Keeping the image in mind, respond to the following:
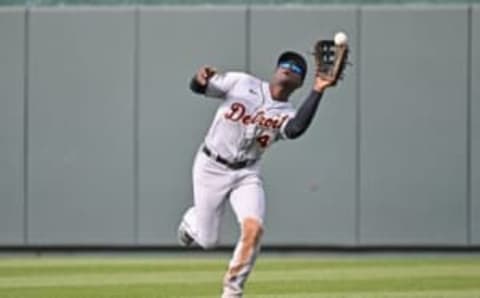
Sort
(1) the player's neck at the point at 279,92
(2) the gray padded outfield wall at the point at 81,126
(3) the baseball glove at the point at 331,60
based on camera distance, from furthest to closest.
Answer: (2) the gray padded outfield wall at the point at 81,126 < (1) the player's neck at the point at 279,92 < (3) the baseball glove at the point at 331,60

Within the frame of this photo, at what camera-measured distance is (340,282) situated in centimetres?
1709

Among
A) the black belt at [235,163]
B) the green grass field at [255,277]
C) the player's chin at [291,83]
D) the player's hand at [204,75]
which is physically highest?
the player's hand at [204,75]

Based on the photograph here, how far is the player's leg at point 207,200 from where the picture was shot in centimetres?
1368

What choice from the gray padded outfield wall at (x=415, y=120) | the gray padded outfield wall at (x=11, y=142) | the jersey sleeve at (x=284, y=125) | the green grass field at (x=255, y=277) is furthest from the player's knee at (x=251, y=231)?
the gray padded outfield wall at (x=11, y=142)

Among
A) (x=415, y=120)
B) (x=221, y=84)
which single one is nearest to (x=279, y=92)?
(x=221, y=84)

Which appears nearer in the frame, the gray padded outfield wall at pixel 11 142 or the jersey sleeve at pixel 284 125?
the jersey sleeve at pixel 284 125

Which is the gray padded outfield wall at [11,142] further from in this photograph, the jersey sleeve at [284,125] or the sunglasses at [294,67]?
the sunglasses at [294,67]

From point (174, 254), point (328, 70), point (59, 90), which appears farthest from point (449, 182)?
point (328, 70)

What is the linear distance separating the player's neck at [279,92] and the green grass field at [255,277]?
7.91ft

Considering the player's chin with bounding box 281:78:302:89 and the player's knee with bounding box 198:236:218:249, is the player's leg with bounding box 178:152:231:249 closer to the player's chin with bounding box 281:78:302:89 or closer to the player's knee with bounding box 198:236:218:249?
the player's knee with bounding box 198:236:218:249

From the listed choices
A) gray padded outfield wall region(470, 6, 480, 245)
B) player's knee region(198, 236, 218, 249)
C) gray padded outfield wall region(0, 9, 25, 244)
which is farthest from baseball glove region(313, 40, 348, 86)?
gray padded outfield wall region(0, 9, 25, 244)

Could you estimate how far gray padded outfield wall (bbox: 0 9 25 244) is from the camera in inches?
885

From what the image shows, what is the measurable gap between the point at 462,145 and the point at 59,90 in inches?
206

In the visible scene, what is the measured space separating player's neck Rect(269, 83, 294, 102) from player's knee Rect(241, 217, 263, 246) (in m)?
0.97
